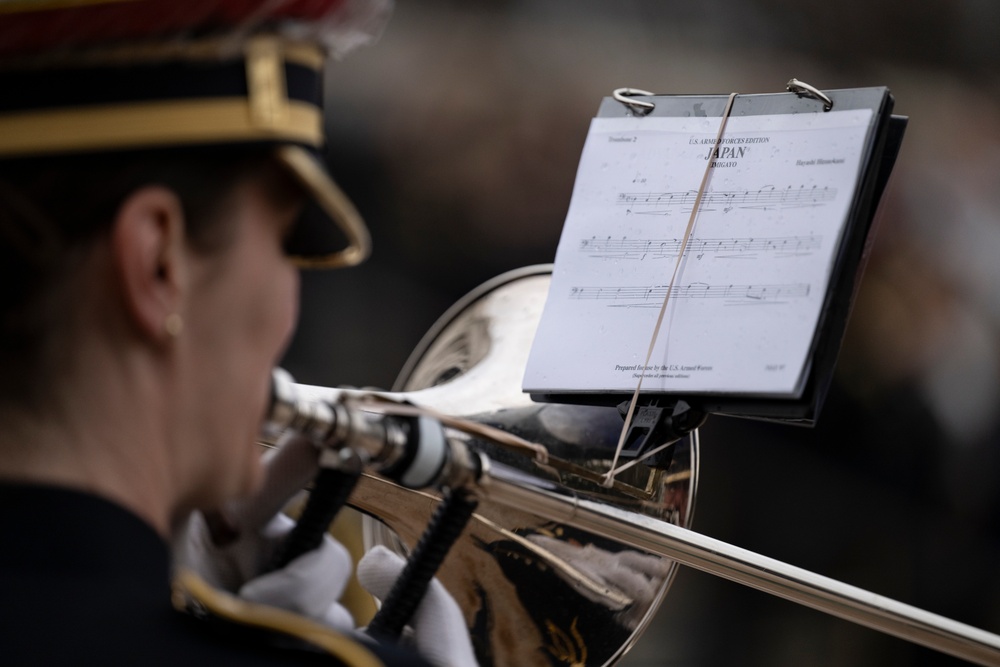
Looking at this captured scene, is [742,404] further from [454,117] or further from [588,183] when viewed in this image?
[454,117]

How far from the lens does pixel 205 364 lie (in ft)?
2.81

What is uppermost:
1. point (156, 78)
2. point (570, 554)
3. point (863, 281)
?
point (156, 78)

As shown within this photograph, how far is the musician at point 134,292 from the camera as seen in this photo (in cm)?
81

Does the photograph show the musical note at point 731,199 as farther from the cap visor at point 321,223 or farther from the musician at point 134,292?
the musician at point 134,292

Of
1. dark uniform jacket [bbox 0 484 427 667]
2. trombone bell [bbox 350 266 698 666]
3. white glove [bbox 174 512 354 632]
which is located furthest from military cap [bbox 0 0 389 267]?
trombone bell [bbox 350 266 698 666]

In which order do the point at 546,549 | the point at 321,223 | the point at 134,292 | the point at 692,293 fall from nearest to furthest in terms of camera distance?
the point at 134,292, the point at 321,223, the point at 692,293, the point at 546,549

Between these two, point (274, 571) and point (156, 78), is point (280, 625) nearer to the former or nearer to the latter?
point (274, 571)

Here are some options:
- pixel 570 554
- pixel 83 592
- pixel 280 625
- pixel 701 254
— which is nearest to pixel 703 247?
pixel 701 254

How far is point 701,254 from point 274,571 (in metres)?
0.65

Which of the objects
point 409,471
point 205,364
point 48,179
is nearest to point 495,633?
point 409,471

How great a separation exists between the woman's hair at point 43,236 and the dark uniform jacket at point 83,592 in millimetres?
74

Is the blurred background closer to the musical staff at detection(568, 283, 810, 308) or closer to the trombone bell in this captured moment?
the trombone bell

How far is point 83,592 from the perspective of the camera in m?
0.82

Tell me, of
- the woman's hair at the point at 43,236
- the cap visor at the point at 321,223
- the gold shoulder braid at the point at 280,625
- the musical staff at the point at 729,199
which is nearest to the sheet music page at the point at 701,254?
the musical staff at the point at 729,199
